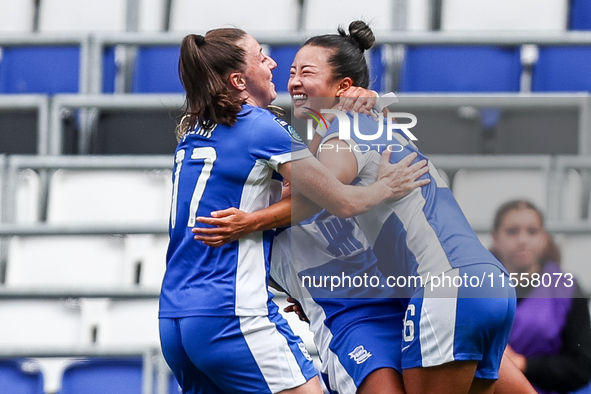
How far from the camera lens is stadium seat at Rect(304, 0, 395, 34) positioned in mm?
4352

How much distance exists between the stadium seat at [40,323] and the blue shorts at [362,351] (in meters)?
1.44

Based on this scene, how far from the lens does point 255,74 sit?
2.34 meters

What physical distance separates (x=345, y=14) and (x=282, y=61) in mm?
571

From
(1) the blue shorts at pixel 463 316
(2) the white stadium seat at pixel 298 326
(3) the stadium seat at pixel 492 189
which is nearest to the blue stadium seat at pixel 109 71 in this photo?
(2) the white stadium seat at pixel 298 326

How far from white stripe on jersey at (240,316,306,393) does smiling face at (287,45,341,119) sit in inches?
28.7

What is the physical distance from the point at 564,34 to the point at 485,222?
1237 mm

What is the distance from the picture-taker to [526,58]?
4.04 metres

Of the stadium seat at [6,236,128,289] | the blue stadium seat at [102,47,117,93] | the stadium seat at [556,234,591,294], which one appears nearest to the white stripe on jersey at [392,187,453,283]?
the stadium seat at [556,234,591,294]

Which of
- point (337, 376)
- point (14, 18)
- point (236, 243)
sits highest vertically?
point (14, 18)

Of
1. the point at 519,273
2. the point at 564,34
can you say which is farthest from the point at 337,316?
the point at 564,34

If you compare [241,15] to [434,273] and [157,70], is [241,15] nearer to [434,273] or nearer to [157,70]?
[157,70]

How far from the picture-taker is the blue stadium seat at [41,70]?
14.2 ft

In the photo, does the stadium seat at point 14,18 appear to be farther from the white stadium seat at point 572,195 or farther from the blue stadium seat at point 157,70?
the white stadium seat at point 572,195

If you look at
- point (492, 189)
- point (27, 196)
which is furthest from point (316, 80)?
point (27, 196)
